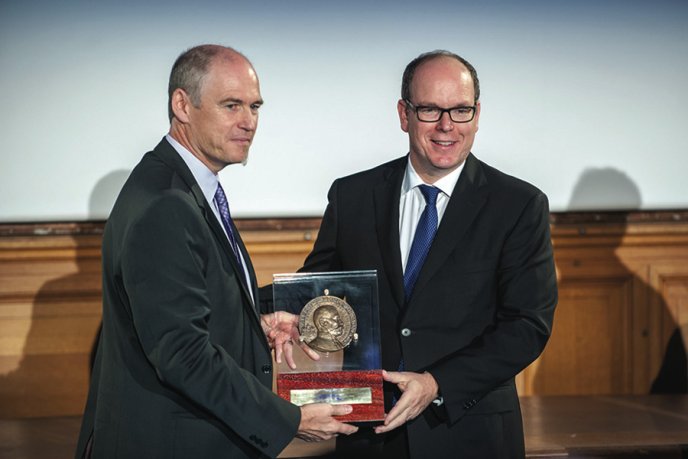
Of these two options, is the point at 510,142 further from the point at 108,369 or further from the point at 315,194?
the point at 108,369

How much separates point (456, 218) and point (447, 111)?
0.84 feet

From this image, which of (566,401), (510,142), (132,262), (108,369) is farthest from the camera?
(510,142)

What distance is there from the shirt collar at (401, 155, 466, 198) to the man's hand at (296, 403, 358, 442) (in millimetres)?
584

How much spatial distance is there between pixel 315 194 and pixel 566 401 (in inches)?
50.6

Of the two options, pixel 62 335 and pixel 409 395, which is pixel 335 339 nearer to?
pixel 409 395

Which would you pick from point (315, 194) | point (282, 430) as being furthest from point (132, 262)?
point (315, 194)

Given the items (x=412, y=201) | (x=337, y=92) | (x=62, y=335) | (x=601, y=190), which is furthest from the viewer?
(x=601, y=190)

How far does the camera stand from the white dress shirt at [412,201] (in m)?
2.29

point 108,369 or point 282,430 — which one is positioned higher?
point 108,369

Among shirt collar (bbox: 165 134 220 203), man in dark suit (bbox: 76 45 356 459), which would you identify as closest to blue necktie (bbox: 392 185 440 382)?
man in dark suit (bbox: 76 45 356 459)

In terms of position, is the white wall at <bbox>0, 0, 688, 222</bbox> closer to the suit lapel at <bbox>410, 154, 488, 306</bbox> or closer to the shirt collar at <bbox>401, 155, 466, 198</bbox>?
the shirt collar at <bbox>401, 155, 466, 198</bbox>

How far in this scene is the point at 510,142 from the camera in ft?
12.8

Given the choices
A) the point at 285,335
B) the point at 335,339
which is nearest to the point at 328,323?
the point at 335,339

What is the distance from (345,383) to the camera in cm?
213
